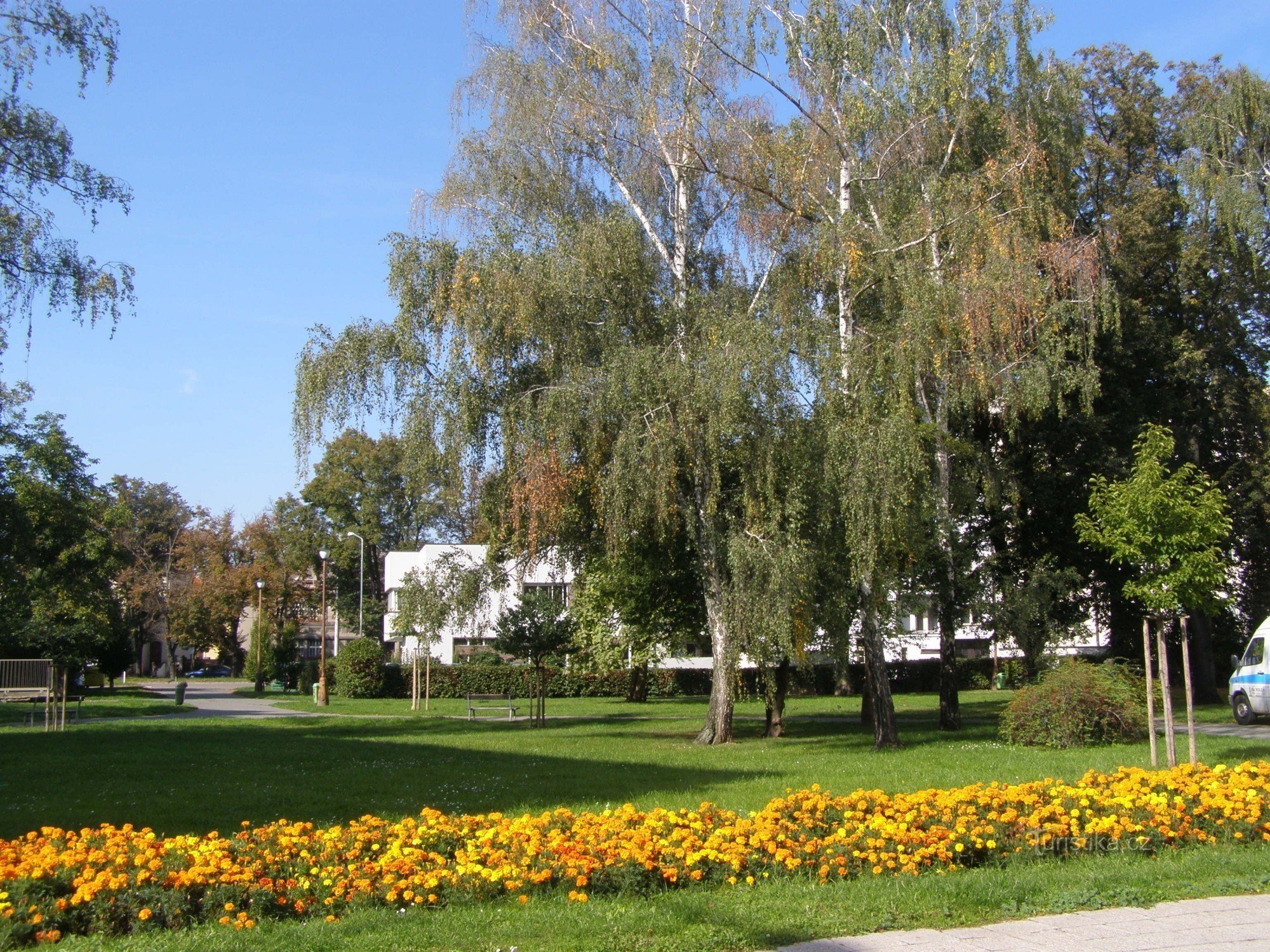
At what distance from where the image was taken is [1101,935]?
6.38 meters

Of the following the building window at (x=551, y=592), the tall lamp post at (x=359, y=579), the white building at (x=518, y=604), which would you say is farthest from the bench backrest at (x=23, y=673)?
the tall lamp post at (x=359, y=579)

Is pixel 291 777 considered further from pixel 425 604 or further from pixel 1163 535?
pixel 1163 535

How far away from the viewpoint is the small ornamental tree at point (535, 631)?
26016 millimetres

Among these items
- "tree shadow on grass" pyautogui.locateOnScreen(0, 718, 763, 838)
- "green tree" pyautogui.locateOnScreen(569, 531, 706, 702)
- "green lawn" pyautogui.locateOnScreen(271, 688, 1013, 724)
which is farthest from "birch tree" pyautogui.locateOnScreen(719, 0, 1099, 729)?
"green lawn" pyautogui.locateOnScreen(271, 688, 1013, 724)

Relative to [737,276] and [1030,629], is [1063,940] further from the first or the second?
[1030,629]

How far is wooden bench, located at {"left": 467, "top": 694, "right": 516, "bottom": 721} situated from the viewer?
31391 millimetres

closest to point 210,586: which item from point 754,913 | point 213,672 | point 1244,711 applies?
point 213,672

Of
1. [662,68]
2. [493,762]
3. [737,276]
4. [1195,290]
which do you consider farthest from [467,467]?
[1195,290]

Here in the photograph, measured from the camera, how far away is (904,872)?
776 centimetres

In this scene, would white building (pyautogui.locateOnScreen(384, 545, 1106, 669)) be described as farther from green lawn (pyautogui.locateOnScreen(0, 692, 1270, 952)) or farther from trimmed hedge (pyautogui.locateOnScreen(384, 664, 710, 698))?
green lawn (pyautogui.locateOnScreen(0, 692, 1270, 952))

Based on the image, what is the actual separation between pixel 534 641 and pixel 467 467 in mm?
8396

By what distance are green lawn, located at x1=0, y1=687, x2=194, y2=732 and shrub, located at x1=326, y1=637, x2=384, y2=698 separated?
644 cm

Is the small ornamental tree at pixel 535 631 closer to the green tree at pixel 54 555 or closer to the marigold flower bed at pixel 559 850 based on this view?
the green tree at pixel 54 555

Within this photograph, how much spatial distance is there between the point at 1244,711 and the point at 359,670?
30840 millimetres
